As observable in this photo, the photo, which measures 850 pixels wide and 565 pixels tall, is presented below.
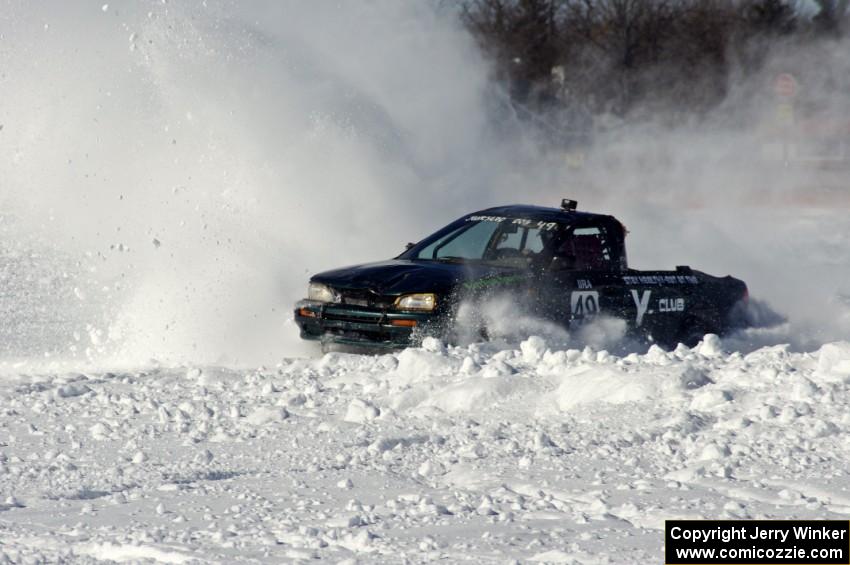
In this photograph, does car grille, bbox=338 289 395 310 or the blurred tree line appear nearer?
car grille, bbox=338 289 395 310

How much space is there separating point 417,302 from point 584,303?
4.31ft

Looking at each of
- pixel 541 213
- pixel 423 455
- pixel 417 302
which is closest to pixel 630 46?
pixel 541 213

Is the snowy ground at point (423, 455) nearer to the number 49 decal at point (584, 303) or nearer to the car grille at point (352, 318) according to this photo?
the car grille at point (352, 318)

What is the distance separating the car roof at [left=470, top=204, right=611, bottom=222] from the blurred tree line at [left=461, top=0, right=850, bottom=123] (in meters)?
22.4

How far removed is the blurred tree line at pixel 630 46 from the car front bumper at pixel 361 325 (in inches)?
948

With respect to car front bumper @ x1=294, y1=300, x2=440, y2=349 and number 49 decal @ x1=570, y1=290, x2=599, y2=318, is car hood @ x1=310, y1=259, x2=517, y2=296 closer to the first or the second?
car front bumper @ x1=294, y1=300, x2=440, y2=349

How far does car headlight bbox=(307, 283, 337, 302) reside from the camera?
936 cm

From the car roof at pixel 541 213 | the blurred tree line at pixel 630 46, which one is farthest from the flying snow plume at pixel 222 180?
the blurred tree line at pixel 630 46

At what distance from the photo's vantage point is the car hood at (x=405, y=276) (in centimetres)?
902

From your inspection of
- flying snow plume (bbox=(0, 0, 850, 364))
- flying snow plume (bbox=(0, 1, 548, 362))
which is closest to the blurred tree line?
flying snow plume (bbox=(0, 0, 850, 364))

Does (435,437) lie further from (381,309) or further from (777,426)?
(381,309)

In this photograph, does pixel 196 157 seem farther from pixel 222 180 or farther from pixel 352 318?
pixel 352 318

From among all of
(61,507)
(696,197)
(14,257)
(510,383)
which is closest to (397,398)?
(510,383)

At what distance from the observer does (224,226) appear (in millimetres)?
13320
